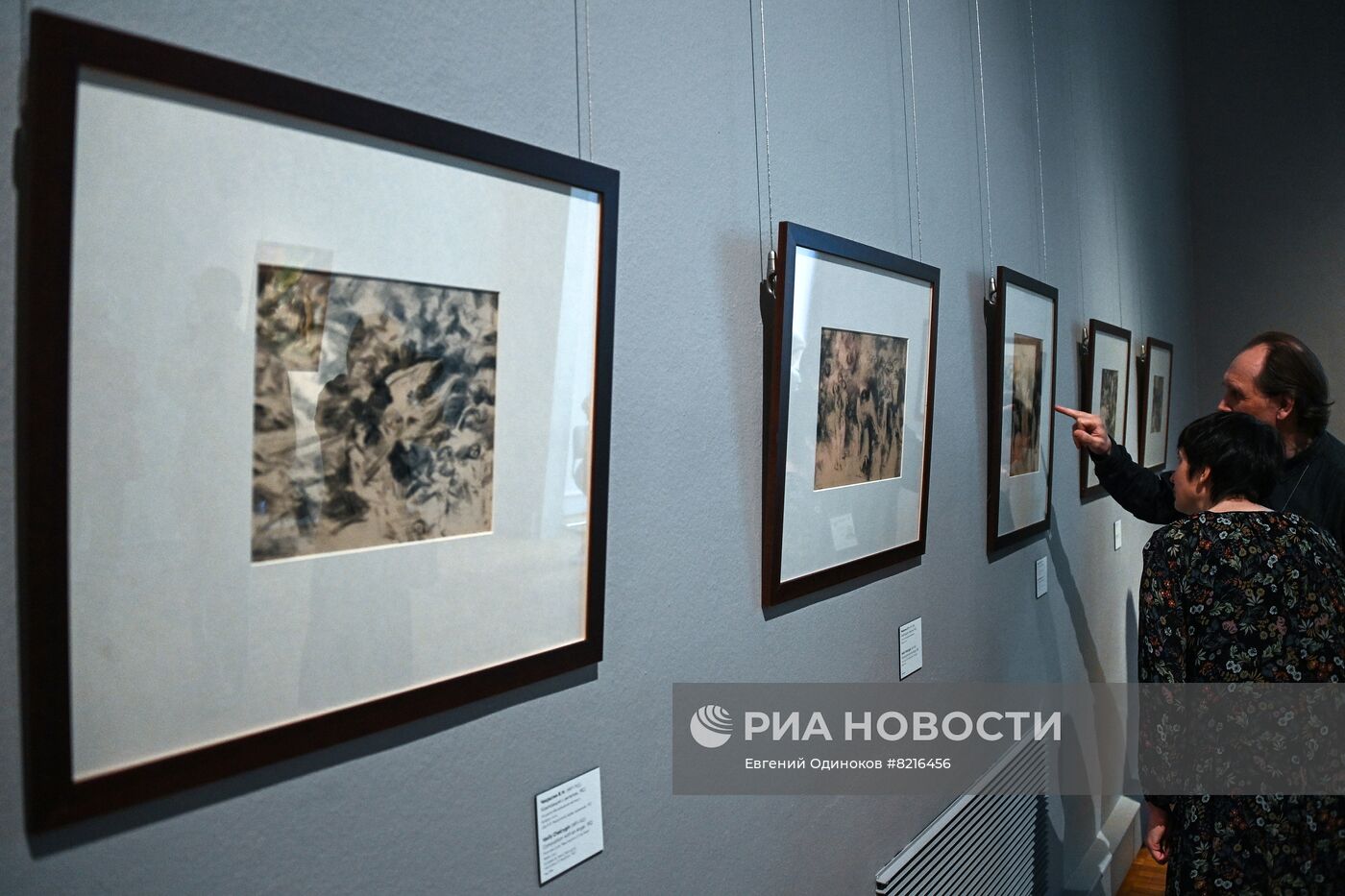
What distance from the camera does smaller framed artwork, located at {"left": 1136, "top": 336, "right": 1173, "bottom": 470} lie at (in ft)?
16.1

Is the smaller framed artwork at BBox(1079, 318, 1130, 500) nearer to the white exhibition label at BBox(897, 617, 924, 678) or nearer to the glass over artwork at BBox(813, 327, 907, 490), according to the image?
the white exhibition label at BBox(897, 617, 924, 678)

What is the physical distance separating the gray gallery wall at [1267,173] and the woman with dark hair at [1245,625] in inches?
165

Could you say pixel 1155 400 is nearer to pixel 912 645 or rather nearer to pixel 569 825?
pixel 912 645

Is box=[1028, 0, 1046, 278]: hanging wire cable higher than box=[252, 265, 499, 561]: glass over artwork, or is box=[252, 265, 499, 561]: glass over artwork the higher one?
box=[1028, 0, 1046, 278]: hanging wire cable

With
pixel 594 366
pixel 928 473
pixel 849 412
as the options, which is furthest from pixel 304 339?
pixel 928 473

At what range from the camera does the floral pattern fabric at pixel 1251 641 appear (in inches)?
93.6

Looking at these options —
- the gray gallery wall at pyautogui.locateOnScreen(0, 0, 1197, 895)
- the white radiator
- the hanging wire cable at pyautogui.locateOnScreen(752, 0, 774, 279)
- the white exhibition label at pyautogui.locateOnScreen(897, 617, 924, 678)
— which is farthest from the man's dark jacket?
the hanging wire cable at pyautogui.locateOnScreen(752, 0, 774, 279)

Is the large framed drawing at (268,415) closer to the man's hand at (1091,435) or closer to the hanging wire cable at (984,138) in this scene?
the hanging wire cable at (984,138)

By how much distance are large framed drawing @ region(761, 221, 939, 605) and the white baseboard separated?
7.45ft

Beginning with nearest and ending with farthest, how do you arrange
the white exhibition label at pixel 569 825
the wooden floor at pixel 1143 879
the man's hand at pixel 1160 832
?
1. the white exhibition label at pixel 569 825
2. the man's hand at pixel 1160 832
3. the wooden floor at pixel 1143 879

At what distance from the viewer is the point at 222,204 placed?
0.90 m

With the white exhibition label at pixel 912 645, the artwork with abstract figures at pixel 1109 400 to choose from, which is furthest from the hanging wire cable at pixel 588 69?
the artwork with abstract figures at pixel 1109 400

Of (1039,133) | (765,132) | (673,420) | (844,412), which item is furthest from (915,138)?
(673,420)

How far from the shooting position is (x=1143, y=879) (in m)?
4.37
